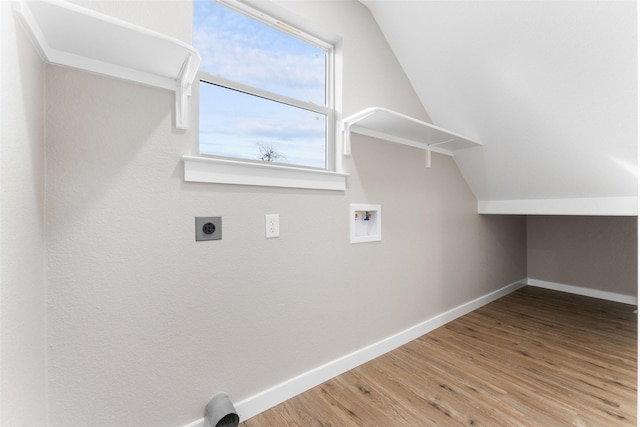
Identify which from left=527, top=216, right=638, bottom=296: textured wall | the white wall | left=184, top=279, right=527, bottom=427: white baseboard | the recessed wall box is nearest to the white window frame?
the recessed wall box

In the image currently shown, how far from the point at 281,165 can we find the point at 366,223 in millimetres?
747

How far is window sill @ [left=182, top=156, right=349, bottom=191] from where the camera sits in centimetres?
126

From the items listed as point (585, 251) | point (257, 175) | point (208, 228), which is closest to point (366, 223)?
point (257, 175)

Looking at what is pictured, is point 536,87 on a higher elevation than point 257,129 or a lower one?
higher

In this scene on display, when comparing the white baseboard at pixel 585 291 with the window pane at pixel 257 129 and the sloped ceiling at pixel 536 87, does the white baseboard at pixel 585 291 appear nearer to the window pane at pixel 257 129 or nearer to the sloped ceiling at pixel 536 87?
the sloped ceiling at pixel 536 87

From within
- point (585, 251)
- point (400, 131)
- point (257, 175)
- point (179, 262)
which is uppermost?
point (400, 131)

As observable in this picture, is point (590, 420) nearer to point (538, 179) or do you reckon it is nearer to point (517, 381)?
point (517, 381)

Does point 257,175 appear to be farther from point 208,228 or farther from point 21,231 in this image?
point 21,231

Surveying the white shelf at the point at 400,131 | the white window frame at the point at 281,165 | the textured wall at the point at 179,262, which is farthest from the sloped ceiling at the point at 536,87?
the white window frame at the point at 281,165

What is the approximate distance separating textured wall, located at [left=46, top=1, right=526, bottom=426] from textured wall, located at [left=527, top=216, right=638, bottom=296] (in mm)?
2718

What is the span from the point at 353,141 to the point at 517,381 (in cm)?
174

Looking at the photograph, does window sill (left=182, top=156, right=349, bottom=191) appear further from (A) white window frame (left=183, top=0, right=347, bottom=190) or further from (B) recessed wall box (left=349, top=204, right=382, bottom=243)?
(B) recessed wall box (left=349, top=204, right=382, bottom=243)

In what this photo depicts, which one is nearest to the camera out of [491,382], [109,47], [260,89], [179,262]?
[109,47]

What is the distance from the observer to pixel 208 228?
130 centimetres
